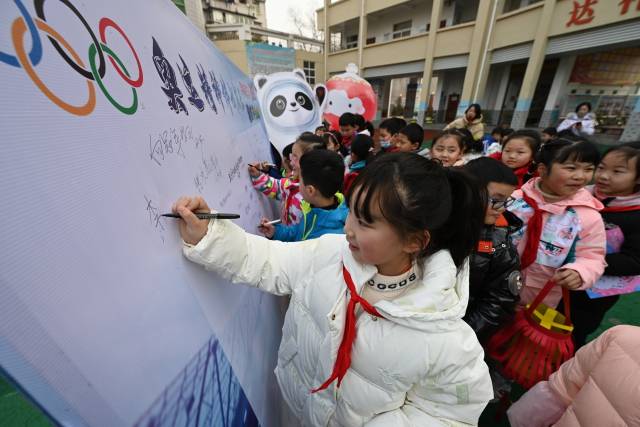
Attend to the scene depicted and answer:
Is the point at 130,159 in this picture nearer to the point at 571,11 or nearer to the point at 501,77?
the point at 571,11

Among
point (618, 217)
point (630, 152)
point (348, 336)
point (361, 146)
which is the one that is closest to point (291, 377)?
point (348, 336)

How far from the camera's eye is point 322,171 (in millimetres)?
1266

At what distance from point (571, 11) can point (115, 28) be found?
11.0m

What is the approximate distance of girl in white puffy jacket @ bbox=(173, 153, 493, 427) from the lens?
648mm

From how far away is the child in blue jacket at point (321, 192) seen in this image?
1275 millimetres

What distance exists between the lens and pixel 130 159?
1.76 feet

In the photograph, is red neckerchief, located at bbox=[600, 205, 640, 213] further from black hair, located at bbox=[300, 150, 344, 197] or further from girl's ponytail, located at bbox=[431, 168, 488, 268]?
black hair, located at bbox=[300, 150, 344, 197]

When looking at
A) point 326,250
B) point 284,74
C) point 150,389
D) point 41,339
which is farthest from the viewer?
point 284,74

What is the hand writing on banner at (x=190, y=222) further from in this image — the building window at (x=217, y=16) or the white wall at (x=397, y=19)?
the building window at (x=217, y=16)

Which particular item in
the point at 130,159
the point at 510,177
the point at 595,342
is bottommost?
the point at 595,342

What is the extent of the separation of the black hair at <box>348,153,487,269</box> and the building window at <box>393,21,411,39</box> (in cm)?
1610

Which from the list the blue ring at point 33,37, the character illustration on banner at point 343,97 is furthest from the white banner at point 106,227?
the character illustration on banner at point 343,97

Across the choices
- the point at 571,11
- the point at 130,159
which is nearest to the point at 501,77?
the point at 571,11

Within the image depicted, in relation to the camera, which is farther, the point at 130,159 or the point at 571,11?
the point at 571,11
